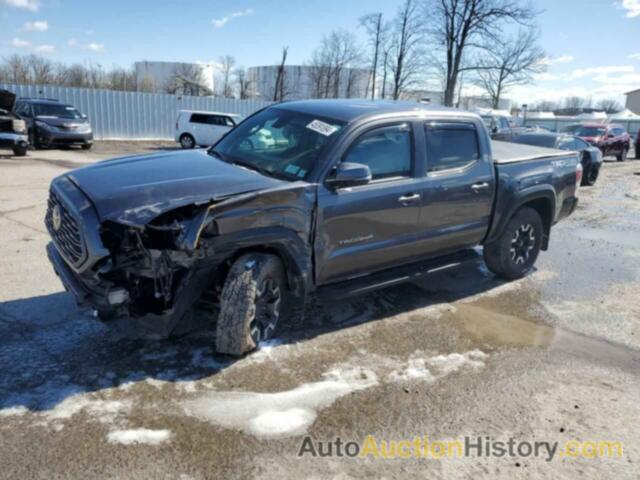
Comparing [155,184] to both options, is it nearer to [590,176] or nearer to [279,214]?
[279,214]

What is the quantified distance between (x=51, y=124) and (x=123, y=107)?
8084 mm

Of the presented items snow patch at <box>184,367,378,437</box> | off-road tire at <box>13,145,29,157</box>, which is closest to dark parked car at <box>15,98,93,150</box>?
off-road tire at <box>13,145,29,157</box>

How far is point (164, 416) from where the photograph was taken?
3.06m

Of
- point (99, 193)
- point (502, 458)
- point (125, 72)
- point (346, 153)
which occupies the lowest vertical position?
point (502, 458)

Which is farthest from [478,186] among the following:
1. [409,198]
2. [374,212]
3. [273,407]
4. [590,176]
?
[590,176]

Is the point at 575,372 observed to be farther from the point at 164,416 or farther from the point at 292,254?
the point at 164,416

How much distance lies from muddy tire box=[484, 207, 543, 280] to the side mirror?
2.49 m

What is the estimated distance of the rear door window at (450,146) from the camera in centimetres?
472

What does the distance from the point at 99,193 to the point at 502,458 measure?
9.78ft

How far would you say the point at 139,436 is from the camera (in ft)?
9.41

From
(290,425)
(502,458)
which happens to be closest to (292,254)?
(290,425)

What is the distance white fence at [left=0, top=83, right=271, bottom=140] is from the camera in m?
22.8

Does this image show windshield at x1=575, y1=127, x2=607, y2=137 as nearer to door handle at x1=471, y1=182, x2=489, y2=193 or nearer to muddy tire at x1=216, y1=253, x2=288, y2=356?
door handle at x1=471, y1=182, x2=489, y2=193

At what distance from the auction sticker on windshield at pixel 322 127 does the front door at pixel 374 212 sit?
0.21 m
